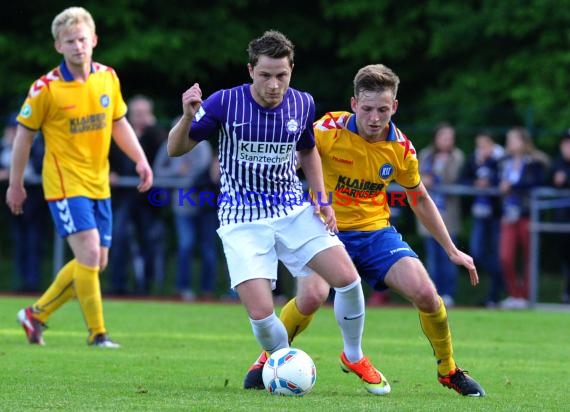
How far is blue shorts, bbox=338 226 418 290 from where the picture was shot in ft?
25.1

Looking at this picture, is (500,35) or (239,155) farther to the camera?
(500,35)

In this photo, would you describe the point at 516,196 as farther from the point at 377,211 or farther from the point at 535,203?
the point at 377,211

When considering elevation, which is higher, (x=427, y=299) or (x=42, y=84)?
(x=42, y=84)

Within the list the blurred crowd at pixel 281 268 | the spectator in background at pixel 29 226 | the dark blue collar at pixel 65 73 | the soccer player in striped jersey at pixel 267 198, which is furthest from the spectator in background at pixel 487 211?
the soccer player in striped jersey at pixel 267 198

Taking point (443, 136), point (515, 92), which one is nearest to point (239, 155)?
point (443, 136)

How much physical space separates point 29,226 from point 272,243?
9.45 m

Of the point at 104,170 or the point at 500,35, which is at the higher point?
the point at 500,35

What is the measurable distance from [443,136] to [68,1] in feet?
26.7

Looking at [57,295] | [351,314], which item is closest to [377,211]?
[351,314]

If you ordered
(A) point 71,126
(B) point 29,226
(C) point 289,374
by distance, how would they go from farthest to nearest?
(B) point 29,226, (A) point 71,126, (C) point 289,374

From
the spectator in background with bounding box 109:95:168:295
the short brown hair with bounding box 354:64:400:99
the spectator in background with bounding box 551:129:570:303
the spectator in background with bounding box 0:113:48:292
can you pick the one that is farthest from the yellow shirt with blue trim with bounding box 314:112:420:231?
the spectator in background with bounding box 0:113:48:292

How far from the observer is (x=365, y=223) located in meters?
7.90

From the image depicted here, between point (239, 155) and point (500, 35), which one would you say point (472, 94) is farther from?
point (239, 155)

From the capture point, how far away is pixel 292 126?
7.42m
